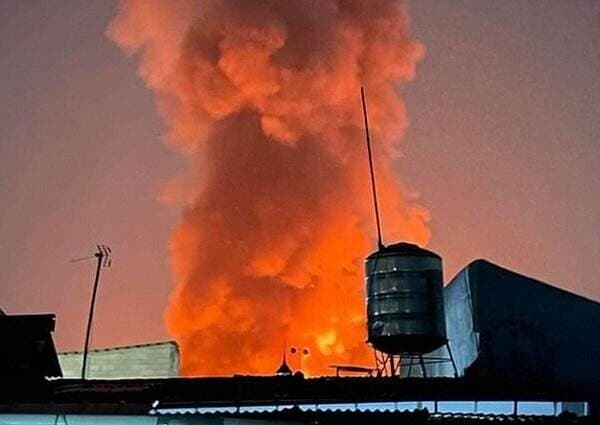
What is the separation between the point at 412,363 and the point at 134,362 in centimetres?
1033

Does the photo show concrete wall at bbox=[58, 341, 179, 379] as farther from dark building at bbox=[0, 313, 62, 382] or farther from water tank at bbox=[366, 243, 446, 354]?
water tank at bbox=[366, 243, 446, 354]

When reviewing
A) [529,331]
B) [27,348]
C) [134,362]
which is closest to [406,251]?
[529,331]

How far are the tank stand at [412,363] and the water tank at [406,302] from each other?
0.51 meters

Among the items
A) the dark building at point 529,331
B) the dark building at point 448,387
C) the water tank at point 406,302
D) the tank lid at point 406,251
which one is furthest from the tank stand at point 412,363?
the tank lid at point 406,251

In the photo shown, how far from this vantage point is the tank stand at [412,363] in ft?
63.9

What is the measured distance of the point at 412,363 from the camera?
21.7 meters

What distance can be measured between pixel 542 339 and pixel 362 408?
572cm

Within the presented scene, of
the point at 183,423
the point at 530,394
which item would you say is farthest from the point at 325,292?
the point at 183,423

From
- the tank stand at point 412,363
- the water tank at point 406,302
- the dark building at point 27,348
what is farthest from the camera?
the tank stand at point 412,363

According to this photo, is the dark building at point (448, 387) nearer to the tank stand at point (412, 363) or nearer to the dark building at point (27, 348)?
the dark building at point (27, 348)

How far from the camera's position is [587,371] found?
59.5 ft

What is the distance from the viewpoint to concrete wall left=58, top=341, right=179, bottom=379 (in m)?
28.8

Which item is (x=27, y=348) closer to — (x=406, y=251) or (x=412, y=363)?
(x=406, y=251)

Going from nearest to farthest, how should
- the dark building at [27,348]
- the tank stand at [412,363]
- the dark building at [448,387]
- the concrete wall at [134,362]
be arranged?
the dark building at [448,387] < the dark building at [27,348] < the tank stand at [412,363] < the concrete wall at [134,362]
